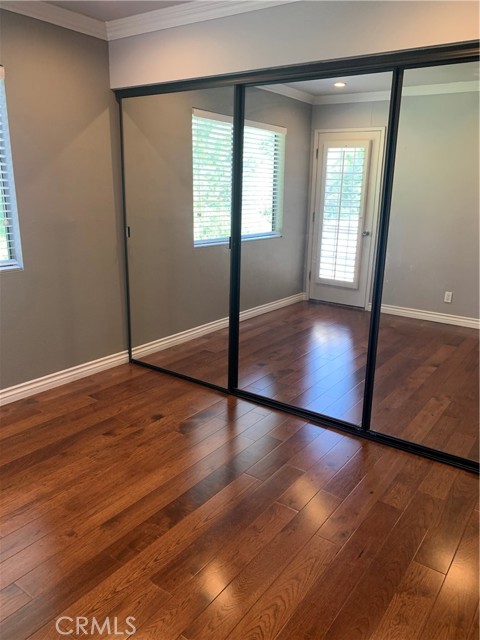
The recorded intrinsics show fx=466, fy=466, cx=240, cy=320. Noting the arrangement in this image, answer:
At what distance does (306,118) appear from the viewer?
3.41 m

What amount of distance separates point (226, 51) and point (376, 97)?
96 centimetres

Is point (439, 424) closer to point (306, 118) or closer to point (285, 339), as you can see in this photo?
point (285, 339)

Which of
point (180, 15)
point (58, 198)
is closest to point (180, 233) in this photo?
point (58, 198)

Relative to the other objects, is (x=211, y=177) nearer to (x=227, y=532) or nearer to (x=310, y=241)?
(x=310, y=241)

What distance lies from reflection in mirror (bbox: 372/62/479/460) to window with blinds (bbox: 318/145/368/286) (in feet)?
2.05

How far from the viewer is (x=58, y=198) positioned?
10.9ft

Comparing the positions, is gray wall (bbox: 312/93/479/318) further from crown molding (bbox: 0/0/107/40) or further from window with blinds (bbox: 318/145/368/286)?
crown molding (bbox: 0/0/107/40)

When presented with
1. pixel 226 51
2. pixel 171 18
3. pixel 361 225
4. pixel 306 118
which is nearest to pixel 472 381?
pixel 361 225

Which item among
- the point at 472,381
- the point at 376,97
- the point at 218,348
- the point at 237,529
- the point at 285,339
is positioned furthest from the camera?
the point at 285,339

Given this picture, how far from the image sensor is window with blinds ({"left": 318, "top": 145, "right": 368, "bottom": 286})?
11.1 feet

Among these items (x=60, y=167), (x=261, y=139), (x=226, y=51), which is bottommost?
(x=60, y=167)

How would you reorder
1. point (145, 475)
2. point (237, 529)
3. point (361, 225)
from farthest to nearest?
point (361, 225) < point (145, 475) < point (237, 529)

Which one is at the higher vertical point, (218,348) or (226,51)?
(226,51)

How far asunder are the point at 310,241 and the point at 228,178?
0.86 meters
